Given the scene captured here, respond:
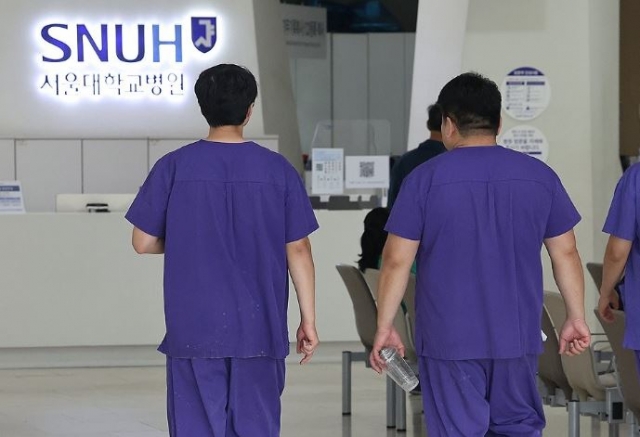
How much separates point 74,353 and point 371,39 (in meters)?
7.91

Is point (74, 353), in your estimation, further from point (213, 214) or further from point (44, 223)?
point (213, 214)

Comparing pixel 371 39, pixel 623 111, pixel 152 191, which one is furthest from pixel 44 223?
pixel 371 39

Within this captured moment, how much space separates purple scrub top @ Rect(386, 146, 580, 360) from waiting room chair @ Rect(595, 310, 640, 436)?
79cm

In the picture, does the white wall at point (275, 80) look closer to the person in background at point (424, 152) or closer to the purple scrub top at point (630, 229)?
the person in background at point (424, 152)

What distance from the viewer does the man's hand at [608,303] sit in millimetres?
4883

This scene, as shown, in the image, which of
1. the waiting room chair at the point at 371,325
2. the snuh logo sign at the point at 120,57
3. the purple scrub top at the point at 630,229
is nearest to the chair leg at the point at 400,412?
the waiting room chair at the point at 371,325

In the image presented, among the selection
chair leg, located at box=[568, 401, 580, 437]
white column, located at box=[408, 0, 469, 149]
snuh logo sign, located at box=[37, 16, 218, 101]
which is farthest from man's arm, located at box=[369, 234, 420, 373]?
snuh logo sign, located at box=[37, 16, 218, 101]

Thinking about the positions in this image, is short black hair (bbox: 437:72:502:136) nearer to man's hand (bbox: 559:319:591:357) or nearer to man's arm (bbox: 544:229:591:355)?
man's arm (bbox: 544:229:591:355)

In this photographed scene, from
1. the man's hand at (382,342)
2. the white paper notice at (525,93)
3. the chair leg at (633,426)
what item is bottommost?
the chair leg at (633,426)

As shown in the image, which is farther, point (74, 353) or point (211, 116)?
point (74, 353)

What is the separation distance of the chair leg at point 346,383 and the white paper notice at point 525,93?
3279mm

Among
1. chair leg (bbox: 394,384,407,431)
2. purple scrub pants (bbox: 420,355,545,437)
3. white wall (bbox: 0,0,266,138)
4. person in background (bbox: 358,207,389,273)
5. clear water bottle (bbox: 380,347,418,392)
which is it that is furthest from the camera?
white wall (bbox: 0,0,266,138)

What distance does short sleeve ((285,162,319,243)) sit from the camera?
4.15m

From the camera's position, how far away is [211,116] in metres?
4.12
